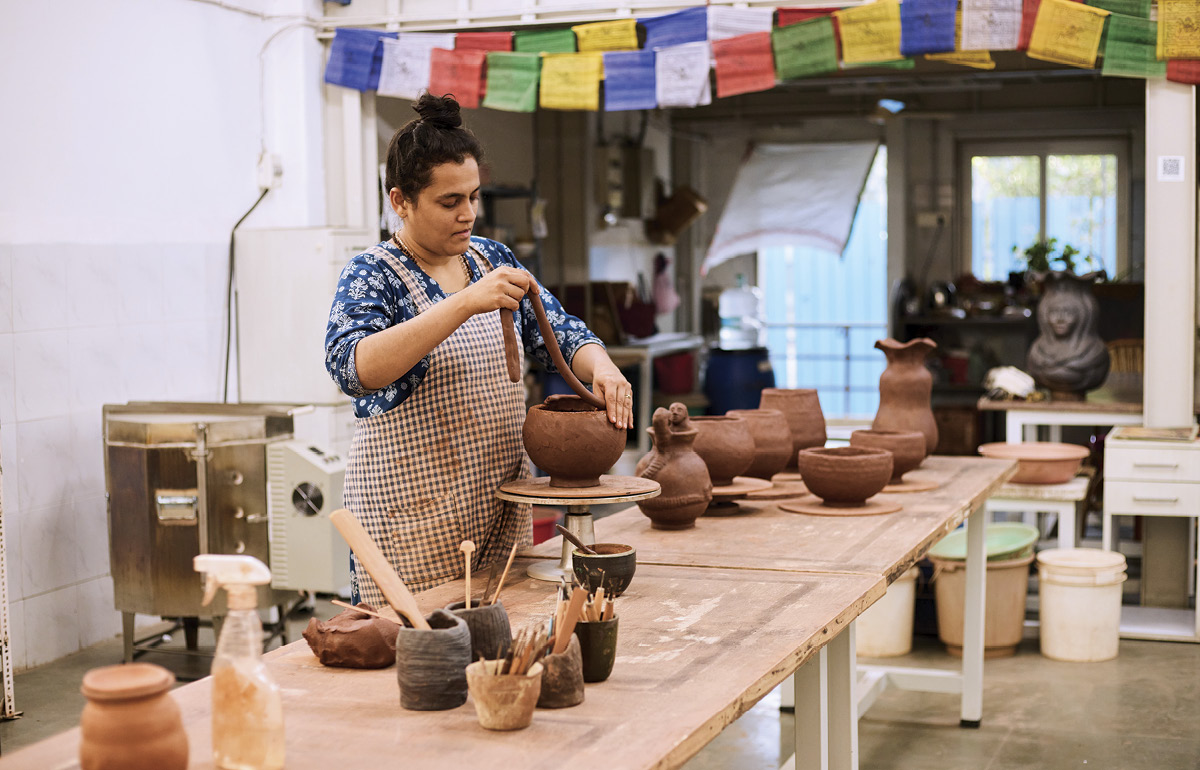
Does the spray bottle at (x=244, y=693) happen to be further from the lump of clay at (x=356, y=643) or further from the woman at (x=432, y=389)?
the woman at (x=432, y=389)

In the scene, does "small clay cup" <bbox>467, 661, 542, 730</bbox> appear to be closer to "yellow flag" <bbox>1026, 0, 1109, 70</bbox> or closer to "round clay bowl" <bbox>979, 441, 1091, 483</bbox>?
"round clay bowl" <bbox>979, 441, 1091, 483</bbox>

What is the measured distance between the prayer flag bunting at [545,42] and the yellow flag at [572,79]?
0.06 metres

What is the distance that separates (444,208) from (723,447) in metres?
1.19

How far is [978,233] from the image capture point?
10523mm

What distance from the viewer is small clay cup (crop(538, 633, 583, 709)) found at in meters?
1.68

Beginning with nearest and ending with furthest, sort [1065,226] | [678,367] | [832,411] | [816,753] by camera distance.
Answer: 1. [816,753]
2. [678,367]
3. [1065,226]
4. [832,411]

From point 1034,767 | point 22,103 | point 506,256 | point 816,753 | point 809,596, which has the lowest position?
point 1034,767

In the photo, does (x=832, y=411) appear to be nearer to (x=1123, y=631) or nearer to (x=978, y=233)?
(x=978, y=233)

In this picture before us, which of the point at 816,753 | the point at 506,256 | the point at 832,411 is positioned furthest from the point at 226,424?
the point at 832,411

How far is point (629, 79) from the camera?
5.61m

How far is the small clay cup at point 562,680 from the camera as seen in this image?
168 centimetres

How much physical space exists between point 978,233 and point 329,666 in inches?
375

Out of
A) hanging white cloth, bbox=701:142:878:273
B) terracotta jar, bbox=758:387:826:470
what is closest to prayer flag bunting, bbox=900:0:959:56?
terracotta jar, bbox=758:387:826:470

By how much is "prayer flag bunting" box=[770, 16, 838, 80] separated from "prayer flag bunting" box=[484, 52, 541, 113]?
1.12 metres
